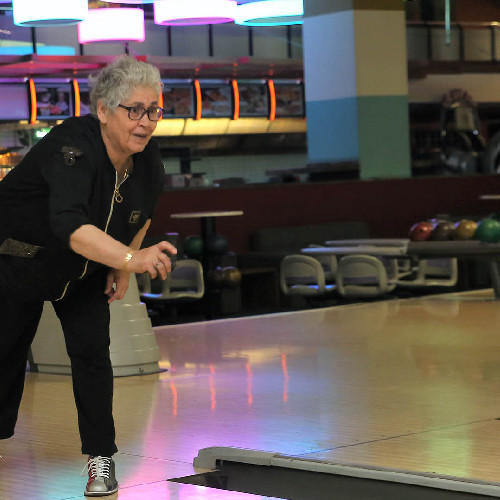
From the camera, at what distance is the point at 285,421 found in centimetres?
393

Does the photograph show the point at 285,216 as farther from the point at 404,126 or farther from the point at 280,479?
the point at 280,479

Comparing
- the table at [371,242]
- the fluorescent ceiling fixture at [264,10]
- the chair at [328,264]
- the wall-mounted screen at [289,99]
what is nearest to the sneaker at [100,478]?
the table at [371,242]

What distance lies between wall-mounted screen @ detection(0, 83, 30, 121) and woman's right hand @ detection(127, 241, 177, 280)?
1129cm

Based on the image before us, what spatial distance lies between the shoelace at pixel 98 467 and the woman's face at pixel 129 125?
2.63 feet

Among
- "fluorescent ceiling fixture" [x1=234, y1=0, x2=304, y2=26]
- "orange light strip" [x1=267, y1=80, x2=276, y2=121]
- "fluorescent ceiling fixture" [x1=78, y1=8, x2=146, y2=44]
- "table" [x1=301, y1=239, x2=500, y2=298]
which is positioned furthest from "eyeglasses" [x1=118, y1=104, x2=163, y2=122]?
"orange light strip" [x1=267, y1=80, x2=276, y2=121]

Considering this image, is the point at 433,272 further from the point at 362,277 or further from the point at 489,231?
the point at 489,231

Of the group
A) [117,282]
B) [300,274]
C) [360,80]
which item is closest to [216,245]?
[300,274]

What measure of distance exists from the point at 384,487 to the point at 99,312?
0.86 meters

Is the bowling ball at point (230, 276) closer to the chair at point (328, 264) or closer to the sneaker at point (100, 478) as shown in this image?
the chair at point (328, 264)

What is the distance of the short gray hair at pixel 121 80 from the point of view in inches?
109

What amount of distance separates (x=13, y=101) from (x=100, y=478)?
11078 millimetres

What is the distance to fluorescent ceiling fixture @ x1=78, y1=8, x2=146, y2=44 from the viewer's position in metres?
10.3

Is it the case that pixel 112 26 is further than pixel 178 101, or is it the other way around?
pixel 178 101

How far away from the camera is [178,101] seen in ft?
49.2
